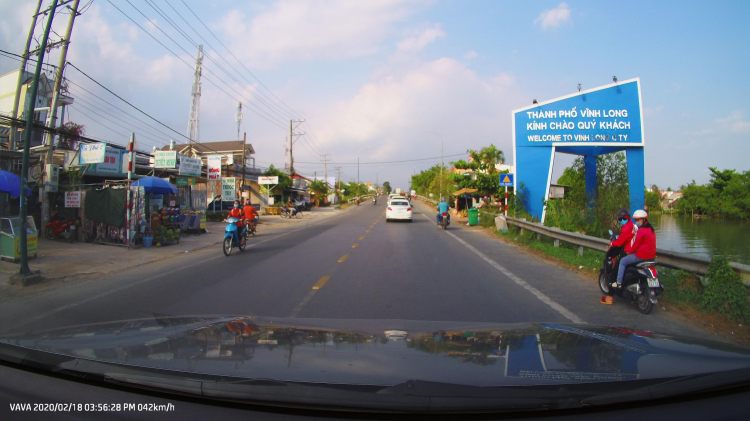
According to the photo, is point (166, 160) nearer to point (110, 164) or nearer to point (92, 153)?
point (110, 164)

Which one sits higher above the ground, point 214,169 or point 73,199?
point 214,169

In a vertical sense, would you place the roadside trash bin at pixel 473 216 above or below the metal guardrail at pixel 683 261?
above

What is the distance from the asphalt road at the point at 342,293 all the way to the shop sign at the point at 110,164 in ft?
22.0

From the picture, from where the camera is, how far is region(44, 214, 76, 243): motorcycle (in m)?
15.1

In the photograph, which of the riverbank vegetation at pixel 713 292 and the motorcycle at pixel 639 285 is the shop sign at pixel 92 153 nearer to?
the motorcycle at pixel 639 285

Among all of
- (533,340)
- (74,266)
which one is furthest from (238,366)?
(74,266)

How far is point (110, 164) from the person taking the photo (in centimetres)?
1700

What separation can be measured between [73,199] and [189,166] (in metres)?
6.26

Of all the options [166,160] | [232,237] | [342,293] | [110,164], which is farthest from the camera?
[166,160]

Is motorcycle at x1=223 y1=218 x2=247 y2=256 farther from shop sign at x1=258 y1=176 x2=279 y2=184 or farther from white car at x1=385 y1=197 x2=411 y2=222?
shop sign at x1=258 y1=176 x2=279 y2=184

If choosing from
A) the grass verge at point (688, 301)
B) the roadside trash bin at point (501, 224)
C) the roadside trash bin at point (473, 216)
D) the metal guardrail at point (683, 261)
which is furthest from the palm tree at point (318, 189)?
the grass verge at point (688, 301)

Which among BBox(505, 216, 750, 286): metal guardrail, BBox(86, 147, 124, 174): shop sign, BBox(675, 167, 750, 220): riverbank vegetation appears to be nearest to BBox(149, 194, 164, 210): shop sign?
BBox(86, 147, 124, 174): shop sign

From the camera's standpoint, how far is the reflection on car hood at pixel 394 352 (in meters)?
2.41

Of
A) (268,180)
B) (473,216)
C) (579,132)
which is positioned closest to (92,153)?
(473,216)
